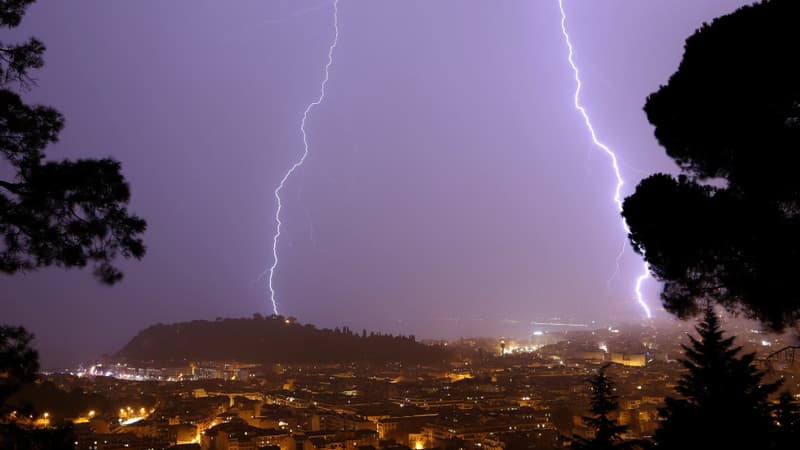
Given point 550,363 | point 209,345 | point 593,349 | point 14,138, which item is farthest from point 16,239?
point 209,345

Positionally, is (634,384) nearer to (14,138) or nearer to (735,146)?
(735,146)

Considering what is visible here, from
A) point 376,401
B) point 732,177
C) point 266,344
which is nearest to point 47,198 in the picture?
point 732,177

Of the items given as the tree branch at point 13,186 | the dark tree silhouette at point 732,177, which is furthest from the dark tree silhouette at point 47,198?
the dark tree silhouette at point 732,177

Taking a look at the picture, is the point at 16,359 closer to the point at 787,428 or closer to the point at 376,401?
the point at 787,428

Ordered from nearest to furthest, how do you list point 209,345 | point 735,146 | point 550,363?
point 735,146, point 550,363, point 209,345

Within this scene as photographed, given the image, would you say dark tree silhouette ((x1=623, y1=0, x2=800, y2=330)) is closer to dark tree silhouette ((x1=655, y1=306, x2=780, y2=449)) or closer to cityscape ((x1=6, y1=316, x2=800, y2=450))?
dark tree silhouette ((x1=655, y1=306, x2=780, y2=449))
